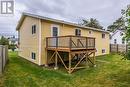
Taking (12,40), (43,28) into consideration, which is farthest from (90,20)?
(43,28)

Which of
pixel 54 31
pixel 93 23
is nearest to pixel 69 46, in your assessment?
pixel 54 31

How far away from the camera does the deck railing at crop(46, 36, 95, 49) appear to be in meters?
16.8

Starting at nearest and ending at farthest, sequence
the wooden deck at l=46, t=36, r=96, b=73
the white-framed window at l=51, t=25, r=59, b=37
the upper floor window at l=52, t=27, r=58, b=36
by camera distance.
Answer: the wooden deck at l=46, t=36, r=96, b=73 → the white-framed window at l=51, t=25, r=59, b=37 → the upper floor window at l=52, t=27, r=58, b=36

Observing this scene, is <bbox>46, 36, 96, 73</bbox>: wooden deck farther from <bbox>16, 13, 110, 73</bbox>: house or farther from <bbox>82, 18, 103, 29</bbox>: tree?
<bbox>82, 18, 103, 29</bbox>: tree

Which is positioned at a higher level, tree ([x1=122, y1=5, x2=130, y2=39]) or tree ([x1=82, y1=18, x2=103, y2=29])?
tree ([x1=82, y1=18, x2=103, y2=29])

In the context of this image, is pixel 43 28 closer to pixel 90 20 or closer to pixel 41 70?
pixel 41 70

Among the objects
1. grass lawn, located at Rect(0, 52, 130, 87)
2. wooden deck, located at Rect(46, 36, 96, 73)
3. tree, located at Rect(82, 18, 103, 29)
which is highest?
tree, located at Rect(82, 18, 103, 29)

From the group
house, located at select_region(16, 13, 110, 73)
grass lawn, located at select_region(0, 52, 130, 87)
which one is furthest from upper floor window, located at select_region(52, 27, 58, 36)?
grass lawn, located at select_region(0, 52, 130, 87)

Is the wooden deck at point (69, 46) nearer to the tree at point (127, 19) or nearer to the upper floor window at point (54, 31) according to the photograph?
the upper floor window at point (54, 31)

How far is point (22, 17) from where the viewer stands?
2428cm

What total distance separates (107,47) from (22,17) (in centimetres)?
1451

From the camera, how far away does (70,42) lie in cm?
1636

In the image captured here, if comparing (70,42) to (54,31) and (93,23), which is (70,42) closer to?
(54,31)

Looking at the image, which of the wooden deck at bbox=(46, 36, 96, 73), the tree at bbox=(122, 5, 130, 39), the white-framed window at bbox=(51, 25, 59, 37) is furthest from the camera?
the white-framed window at bbox=(51, 25, 59, 37)
